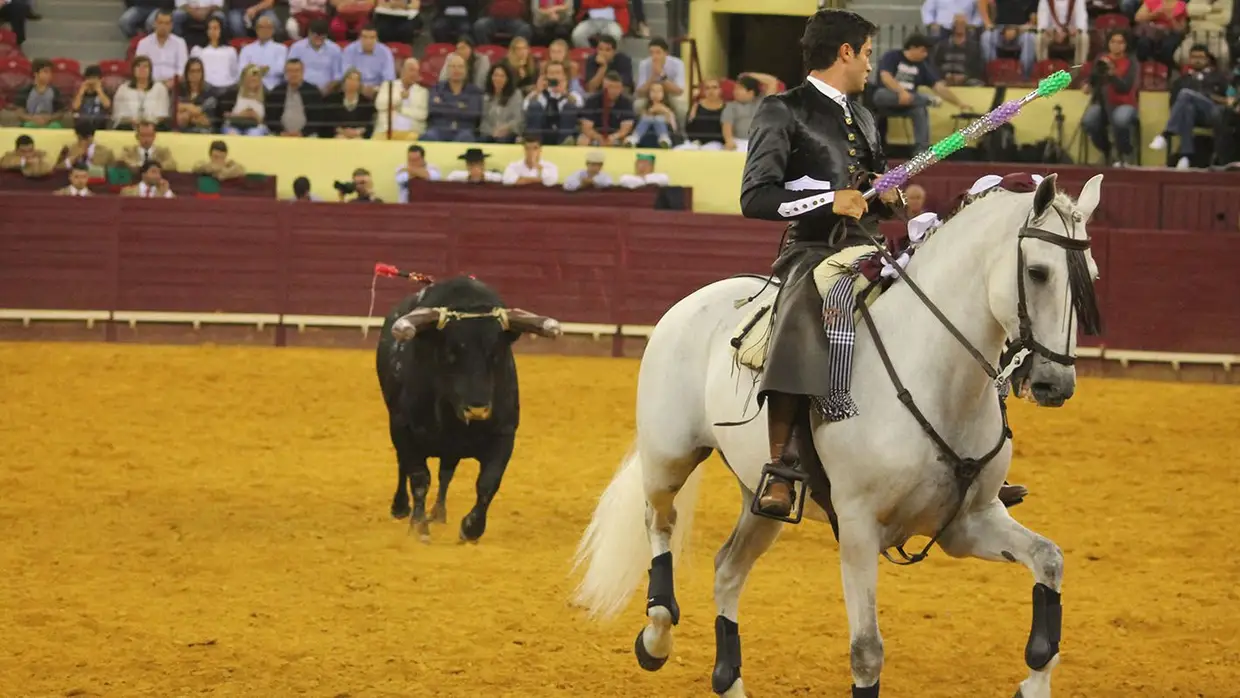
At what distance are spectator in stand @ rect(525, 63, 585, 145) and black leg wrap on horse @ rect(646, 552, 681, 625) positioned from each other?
11.9 meters

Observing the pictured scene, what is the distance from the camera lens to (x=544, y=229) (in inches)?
649

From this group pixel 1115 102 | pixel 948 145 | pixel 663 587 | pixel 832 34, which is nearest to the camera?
pixel 948 145

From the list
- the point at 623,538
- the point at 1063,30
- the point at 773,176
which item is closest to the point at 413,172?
the point at 1063,30

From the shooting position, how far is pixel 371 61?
18.4 metres

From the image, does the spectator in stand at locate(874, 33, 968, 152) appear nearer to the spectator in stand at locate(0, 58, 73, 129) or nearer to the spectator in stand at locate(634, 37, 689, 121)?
the spectator in stand at locate(634, 37, 689, 121)

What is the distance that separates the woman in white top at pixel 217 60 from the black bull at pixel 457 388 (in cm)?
1060

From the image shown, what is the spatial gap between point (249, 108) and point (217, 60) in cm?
99

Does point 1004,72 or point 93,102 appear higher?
point 1004,72

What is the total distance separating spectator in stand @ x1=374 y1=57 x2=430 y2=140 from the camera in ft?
58.5

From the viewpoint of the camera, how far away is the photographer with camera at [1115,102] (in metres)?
16.6

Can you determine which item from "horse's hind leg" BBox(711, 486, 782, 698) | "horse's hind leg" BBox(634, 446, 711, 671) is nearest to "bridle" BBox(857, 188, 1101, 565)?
"horse's hind leg" BBox(711, 486, 782, 698)

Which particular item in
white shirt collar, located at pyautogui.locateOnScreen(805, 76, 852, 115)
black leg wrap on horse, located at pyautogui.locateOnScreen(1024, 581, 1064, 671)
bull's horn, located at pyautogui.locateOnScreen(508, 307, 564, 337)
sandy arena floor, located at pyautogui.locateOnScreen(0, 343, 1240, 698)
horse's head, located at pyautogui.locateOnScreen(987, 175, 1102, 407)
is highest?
white shirt collar, located at pyautogui.locateOnScreen(805, 76, 852, 115)

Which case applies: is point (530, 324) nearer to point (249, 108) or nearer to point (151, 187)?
point (151, 187)

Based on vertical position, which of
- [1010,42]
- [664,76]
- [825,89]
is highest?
[1010,42]
